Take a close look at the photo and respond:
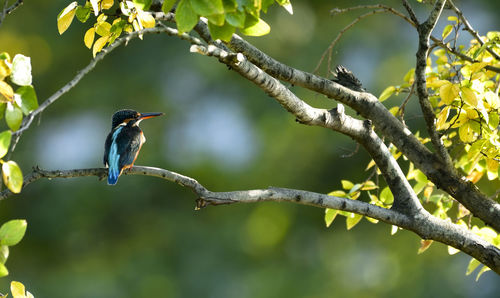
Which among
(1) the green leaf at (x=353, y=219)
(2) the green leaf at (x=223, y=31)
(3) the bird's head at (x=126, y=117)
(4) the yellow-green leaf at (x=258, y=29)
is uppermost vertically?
(4) the yellow-green leaf at (x=258, y=29)

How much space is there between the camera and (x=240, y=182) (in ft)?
38.7

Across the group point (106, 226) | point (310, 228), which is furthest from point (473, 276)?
point (106, 226)

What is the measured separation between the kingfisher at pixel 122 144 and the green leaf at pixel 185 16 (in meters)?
1.92

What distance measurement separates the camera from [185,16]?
166cm

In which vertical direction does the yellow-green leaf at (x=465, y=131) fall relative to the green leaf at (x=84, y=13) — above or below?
above

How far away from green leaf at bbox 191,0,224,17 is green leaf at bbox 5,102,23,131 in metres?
0.49

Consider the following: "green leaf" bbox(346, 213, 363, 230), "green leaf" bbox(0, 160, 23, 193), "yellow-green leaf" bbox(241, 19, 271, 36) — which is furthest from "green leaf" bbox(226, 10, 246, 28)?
"green leaf" bbox(346, 213, 363, 230)

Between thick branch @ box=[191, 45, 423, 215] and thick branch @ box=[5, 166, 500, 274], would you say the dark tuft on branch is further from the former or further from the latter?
thick branch @ box=[5, 166, 500, 274]

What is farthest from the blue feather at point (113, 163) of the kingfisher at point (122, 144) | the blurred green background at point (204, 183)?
the blurred green background at point (204, 183)

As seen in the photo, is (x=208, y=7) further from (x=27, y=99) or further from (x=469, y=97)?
(x=469, y=97)

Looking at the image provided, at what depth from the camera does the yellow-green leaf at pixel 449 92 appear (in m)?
2.31

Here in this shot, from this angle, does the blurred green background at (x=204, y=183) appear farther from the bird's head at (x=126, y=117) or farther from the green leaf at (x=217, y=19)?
the green leaf at (x=217, y=19)

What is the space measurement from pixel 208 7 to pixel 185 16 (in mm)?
74

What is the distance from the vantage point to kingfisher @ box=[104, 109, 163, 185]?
3.79m
